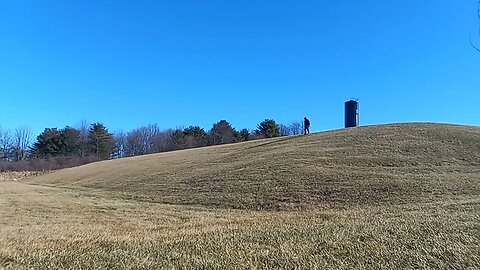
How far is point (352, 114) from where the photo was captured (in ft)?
177

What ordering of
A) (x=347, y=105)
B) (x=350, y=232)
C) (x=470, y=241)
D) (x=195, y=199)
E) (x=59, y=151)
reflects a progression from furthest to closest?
1. (x=59, y=151)
2. (x=347, y=105)
3. (x=195, y=199)
4. (x=350, y=232)
5. (x=470, y=241)

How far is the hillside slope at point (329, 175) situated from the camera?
19.8 m

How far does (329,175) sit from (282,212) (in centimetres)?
823

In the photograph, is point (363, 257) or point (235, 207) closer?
point (363, 257)

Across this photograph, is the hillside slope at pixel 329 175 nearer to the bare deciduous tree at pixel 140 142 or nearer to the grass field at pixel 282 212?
the grass field at pixel 282 212

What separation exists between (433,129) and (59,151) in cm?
7572

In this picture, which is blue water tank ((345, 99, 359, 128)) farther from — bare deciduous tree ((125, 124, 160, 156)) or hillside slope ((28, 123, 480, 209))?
bare deciduous tree ((125, 124, 160, 156))

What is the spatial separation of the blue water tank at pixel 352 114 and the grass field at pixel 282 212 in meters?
10.5

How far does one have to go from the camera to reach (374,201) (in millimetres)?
18281

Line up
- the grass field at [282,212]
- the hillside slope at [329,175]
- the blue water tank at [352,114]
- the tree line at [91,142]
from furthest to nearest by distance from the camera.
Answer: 1. the tree line at [91,142]
2. the blue water tank at [352,114]
3. the hillside slope at [329,175]
4. the grass field at [282,212]

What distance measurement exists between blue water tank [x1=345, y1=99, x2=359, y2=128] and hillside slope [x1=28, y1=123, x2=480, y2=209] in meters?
12.7

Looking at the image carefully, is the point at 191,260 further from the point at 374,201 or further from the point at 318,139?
the point at 318,139

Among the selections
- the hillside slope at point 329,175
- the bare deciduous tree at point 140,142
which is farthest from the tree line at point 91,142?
the hillside slope at point 329,175

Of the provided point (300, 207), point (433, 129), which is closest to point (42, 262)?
point (300, 207)
